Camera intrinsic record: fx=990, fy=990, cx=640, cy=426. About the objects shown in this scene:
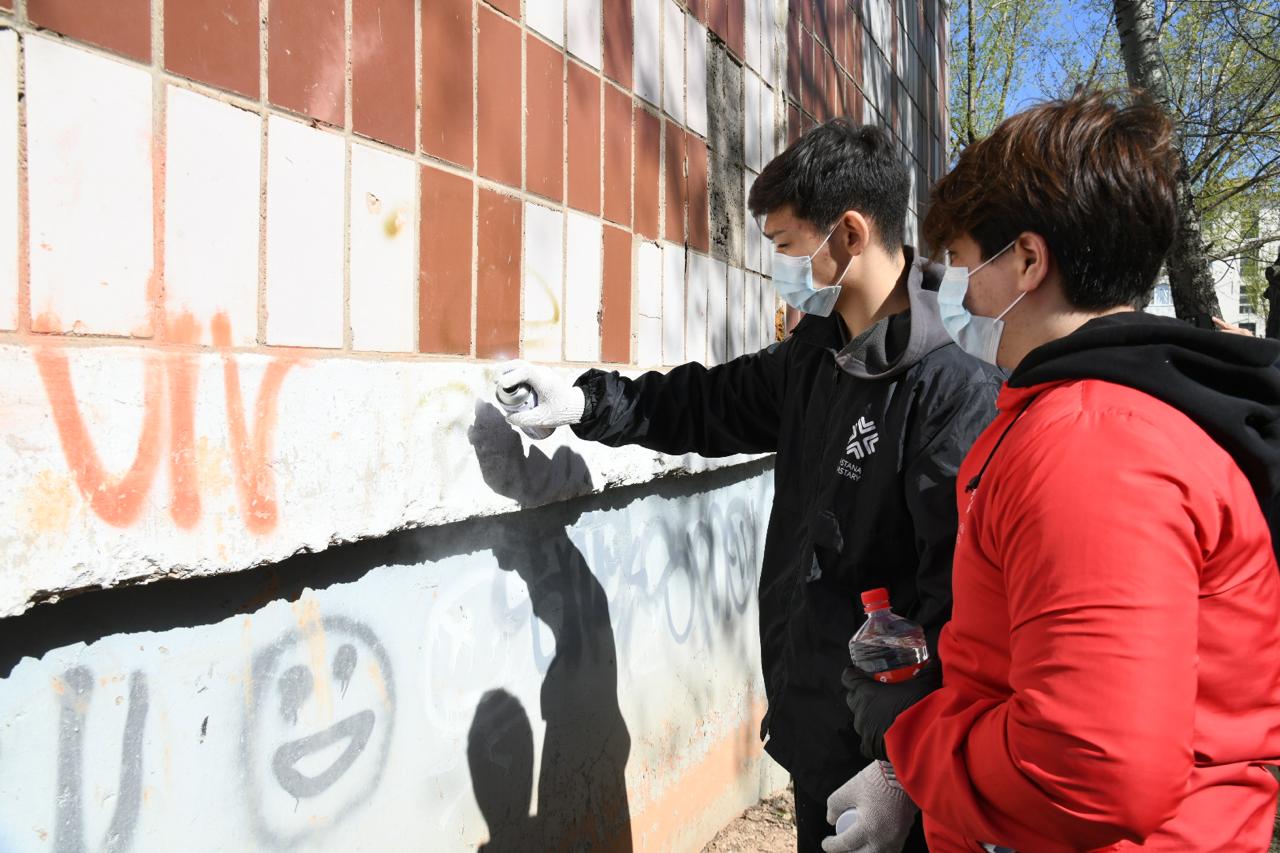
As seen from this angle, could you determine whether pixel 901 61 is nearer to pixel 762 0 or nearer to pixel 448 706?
pixel 762 0

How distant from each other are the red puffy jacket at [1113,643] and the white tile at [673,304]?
76.7 inches

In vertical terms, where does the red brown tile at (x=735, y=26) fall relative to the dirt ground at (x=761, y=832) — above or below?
above

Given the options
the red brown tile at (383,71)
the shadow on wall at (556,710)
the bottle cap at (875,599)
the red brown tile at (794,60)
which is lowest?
the shadow on wall at (556,710)

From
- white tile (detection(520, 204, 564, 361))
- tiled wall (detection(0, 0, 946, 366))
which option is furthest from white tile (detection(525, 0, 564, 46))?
white tile (detection(520, 204, 564, 361))

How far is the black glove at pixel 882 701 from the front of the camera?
1560 millimetres

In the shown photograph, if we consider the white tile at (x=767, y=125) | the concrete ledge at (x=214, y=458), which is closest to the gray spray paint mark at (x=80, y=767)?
the concrete ledge at (x=214, y=458)

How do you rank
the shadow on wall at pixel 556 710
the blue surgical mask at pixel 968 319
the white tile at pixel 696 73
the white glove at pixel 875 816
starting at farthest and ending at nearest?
the white tile at pixel 696 73, the shadow on wall at pixel 556 710, the white glove at pixel 875 816, the blue surgical mask at pixel 968 319

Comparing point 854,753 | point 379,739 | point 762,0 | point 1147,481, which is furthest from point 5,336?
point 762,0

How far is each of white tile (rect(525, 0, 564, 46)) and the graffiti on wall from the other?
3.85ft

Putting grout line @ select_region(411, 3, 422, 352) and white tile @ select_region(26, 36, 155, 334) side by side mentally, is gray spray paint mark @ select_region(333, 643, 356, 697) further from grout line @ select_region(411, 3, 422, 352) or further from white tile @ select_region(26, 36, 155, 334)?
white tile @ select_region(26, 36, 155, 334)

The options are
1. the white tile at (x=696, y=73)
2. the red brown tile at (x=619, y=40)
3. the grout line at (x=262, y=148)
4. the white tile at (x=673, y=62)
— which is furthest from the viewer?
the white tile at (x=696, y=73)

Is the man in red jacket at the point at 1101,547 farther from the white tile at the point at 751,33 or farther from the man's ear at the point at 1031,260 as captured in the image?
the white tile at the point at 751,33

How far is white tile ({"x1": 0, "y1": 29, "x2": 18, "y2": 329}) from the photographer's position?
1243mm

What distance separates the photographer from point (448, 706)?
2148 millimetres
